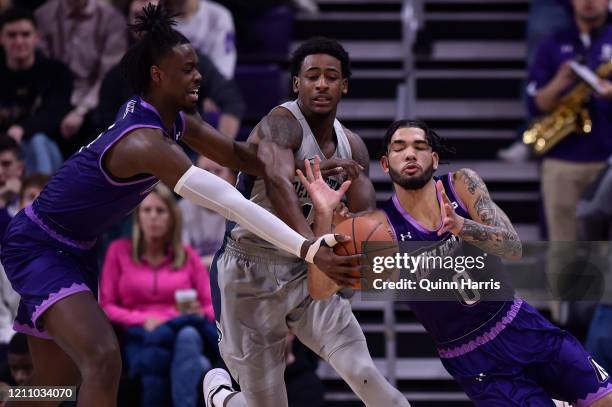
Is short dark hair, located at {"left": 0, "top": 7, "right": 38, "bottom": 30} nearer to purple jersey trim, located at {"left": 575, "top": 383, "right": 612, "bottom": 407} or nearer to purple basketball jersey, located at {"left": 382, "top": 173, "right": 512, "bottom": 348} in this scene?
purple basketball jersey, located at {"left": 382, "top": 173, "right": 512, "bottom": 348}

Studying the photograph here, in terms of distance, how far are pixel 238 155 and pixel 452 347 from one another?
4.16 ft

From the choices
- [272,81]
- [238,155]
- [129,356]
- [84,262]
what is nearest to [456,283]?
[238,155]

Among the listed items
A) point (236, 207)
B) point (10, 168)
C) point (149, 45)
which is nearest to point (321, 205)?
point (236, 207)

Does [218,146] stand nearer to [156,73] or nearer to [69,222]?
[156,73]

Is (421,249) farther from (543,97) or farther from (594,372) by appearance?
(543,97)

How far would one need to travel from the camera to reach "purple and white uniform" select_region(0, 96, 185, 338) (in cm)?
511

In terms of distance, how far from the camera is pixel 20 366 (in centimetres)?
629

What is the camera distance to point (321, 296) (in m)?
5.22

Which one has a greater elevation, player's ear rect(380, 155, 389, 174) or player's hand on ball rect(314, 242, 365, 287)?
player's ear rect(380, 155, 389, 174)

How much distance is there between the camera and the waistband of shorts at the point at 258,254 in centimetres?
553

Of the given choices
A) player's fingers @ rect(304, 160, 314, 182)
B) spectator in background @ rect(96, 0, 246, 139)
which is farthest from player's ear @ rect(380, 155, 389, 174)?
spectator in background @ rect(96, 0, 246, 139)

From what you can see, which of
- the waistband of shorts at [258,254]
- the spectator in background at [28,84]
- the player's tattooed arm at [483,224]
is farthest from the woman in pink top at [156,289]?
the player's tattooed arm at [483,224]

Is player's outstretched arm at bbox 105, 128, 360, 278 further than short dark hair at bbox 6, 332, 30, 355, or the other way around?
short dark hair at bbox 6, 332, 30, 355

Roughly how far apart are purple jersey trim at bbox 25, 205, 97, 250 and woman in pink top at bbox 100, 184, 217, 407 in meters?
1.71
